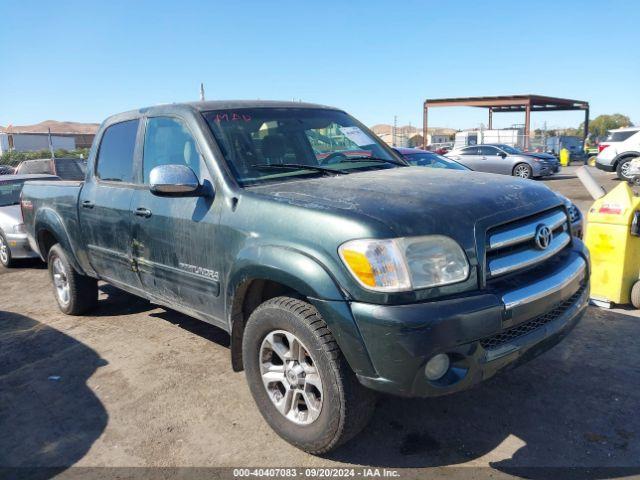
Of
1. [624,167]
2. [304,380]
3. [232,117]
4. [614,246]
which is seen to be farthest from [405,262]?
[624,167]

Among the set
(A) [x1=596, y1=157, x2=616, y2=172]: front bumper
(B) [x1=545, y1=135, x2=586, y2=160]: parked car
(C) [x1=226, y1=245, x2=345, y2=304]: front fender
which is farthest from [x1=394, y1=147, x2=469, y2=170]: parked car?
(B) [x1=545, y1=135, x2=586, y2=160]: parked car

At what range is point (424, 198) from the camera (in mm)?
2693

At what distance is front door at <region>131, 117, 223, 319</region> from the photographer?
10.5 ft

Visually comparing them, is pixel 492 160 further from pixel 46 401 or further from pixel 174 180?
pixel 46 401

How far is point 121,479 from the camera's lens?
2.71 m

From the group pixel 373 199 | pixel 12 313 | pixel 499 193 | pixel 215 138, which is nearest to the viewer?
pixel 373 199

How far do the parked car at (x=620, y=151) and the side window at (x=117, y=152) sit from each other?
55.1 ft

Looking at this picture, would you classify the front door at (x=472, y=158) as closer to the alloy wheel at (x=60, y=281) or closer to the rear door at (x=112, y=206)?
the alloy wheel at (x=60, y=281)

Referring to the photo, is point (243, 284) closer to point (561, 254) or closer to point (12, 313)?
point (561, 254)

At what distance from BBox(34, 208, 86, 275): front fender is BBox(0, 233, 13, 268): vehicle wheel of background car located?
315cm

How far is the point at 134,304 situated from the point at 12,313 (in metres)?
1.30

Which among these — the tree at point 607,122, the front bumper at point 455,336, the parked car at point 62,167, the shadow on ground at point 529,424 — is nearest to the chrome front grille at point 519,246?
the front bumper at point 455,336

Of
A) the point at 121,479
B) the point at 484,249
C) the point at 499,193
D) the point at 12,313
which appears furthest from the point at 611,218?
the point at 12,313

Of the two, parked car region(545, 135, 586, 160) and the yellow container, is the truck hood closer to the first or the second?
the yellow container
